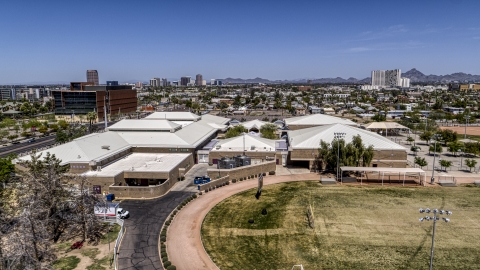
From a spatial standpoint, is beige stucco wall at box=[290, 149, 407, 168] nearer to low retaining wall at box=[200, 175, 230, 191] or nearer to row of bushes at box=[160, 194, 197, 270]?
low retaining wall at box=[200, 175, 230, 191]

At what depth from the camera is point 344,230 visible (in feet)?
117

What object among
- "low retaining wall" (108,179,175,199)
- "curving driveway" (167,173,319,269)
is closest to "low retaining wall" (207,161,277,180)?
"curving driveway" (167,173,319,269)

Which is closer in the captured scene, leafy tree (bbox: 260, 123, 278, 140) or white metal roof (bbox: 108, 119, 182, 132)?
white metal roof (bbox: 108, 119, 182, 132)

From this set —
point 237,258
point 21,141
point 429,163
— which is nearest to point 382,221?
point 237,258

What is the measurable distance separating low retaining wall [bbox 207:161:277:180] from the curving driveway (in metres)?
1.78

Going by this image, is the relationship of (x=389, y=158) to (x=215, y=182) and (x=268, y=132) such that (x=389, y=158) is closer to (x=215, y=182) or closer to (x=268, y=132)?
(x=268, y=132)

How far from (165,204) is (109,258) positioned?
14.0 metres

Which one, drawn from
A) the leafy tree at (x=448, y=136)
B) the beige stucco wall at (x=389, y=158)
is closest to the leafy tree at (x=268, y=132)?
the beige stucco wall at (x=389, y=158)

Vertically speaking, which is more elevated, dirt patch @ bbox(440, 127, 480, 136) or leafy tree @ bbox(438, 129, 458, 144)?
leafy tree @ bbox(438, 129, 458, 144)

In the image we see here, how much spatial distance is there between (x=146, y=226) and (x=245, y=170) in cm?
2261

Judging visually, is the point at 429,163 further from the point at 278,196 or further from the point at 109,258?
the point at 109,258

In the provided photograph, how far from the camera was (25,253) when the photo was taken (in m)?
25.0

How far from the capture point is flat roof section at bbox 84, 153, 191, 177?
5043 centimetres

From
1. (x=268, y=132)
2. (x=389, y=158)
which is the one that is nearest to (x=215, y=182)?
(x=389, y=158)
